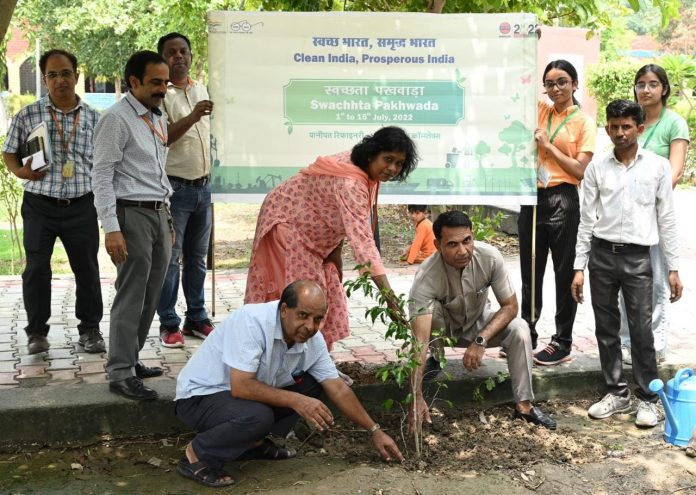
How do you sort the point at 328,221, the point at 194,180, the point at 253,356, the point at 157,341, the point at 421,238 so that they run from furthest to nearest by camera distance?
1. the point at 421,238
2. the point at 157,341
3. the point at 194,180
4. the point at 328,221
5. the point at 253,356

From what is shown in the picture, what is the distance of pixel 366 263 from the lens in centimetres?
414

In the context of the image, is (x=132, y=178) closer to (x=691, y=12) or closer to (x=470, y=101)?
(x=470, y=101)

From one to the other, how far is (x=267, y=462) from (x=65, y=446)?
3.55 feet

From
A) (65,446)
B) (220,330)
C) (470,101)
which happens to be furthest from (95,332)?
(470,101)

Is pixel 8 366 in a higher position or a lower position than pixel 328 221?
lower

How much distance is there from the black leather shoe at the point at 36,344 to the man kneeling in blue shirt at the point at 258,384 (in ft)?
5.63

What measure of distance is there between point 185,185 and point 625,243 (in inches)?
109

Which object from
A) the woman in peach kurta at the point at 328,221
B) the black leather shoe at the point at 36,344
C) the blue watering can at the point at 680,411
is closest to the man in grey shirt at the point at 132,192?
the woman in peach kurta at the point at 328,221

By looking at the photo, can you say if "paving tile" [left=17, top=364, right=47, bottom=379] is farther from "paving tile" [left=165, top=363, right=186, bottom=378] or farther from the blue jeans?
the blue jeans

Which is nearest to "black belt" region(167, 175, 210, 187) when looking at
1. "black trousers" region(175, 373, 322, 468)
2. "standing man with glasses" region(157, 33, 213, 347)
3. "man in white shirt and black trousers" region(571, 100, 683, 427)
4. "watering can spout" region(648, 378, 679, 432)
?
"standing man with glasses" region(157, 33, 213, 347)

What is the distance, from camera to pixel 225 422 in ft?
13.1

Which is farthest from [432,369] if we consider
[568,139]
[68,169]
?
[68,169]

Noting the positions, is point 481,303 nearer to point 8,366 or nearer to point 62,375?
point 62,375

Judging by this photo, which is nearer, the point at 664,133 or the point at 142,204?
the point at 142,204
